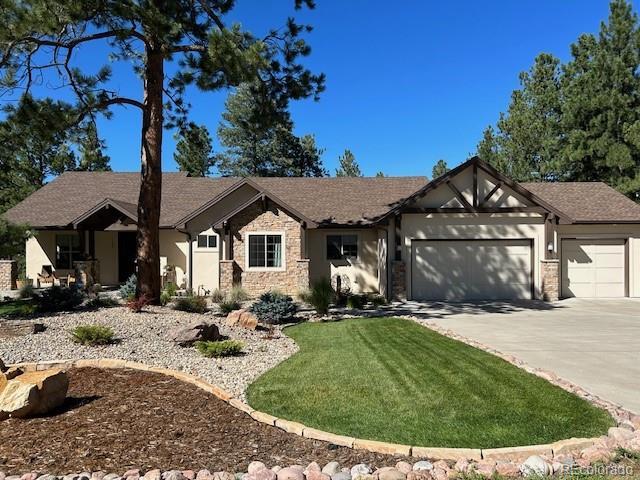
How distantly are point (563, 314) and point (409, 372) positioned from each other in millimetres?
8408

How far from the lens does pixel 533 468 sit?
414 centimetres

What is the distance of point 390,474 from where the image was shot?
13.2 feet

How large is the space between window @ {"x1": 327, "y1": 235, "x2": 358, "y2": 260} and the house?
43 millimetres

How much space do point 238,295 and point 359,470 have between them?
12411 mm

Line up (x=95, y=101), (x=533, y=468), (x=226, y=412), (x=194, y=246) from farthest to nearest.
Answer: (x=194, y=246) → (x=95, y=101) → (x=226, y=412) → (x=533, y=468)

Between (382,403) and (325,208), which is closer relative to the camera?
(382,403)

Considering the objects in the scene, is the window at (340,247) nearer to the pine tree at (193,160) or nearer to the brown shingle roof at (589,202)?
the brown shingle roof at (589,202)

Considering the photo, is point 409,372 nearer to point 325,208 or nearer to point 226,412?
point 226,412

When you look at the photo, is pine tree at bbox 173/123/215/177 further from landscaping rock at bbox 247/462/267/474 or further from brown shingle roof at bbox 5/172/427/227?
landscaping rock at bbox 247/462/267/474

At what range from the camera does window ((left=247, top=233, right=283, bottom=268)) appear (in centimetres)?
1841

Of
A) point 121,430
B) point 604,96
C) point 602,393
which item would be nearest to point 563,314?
point 602,393

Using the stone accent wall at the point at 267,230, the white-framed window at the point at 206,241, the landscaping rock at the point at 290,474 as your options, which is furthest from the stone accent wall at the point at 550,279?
the landscaping rock at the point at 290,474

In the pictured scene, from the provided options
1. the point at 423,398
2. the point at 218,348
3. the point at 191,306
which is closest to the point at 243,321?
the point at 191,306

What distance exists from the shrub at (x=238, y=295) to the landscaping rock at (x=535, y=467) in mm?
12088
